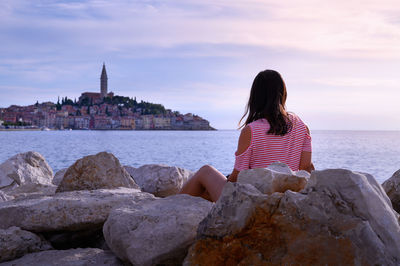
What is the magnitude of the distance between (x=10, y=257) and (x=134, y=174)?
3.27 metres

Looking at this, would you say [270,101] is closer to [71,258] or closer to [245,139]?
[245,139]

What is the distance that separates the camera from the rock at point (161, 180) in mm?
6121

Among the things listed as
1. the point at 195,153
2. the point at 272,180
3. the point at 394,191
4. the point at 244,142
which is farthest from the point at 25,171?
the point at 195,153

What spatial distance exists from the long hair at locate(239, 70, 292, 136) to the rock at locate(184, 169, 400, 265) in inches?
35.5

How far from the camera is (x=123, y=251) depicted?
298 centimetres

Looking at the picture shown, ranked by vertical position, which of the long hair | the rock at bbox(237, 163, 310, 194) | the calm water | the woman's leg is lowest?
Result: the calm water

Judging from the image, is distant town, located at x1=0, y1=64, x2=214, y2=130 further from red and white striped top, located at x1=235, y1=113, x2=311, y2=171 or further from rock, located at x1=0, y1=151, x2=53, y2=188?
red and white striped top, located at x1=235, y1=113, x2=311, y2=171

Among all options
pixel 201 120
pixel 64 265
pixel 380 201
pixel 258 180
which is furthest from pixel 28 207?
pixel 201 120

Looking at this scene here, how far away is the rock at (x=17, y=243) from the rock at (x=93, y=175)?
3.76 feet

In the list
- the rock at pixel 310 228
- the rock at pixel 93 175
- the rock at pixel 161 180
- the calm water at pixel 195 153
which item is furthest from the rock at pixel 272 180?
the calm water at pixel 195 153

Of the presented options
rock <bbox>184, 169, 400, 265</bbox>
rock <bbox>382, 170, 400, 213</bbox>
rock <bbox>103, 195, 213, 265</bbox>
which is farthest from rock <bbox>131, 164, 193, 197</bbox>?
rock <bbox>184, 169, 400, 265</bbox>

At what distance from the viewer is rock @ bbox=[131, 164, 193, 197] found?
612 centimetres

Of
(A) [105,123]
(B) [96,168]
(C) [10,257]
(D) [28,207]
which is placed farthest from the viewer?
(A) [105,123]

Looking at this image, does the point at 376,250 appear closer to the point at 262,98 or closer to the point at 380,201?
the point at 380,201
